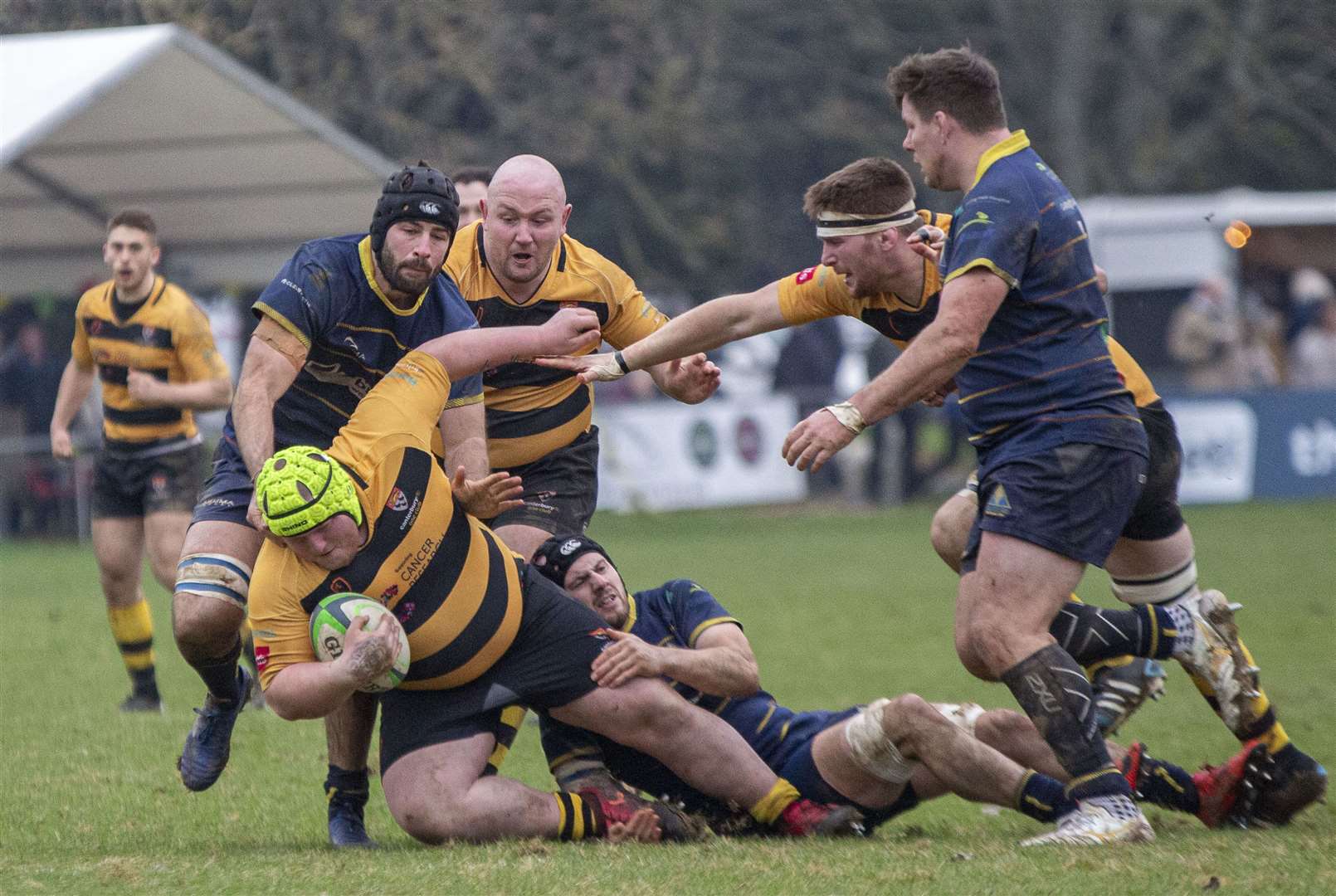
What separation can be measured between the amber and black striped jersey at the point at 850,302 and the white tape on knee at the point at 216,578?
2.05 metres

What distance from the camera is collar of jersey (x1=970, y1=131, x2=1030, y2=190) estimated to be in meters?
5.25

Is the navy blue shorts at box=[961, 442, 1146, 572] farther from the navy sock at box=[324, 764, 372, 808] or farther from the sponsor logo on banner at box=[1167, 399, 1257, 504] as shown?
the sponsor logo on banner at box=[1167, 399, 1257, 504]

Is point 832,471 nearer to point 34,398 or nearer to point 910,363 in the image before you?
point 34,398

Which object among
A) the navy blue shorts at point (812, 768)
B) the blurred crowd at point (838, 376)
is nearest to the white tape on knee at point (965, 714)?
the navy blue shorts at point (812, 768)

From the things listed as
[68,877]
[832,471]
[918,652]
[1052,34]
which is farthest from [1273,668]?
[1052,34]

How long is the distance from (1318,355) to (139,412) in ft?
48.3

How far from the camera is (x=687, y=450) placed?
18.7 meters

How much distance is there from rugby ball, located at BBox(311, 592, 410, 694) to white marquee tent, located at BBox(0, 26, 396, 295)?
1019 cm

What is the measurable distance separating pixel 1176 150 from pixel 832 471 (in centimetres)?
1130

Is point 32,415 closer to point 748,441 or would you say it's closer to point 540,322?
point 748,441

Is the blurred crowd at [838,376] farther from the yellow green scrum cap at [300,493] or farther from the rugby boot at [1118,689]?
the yellow green scrum cap at [300,493]

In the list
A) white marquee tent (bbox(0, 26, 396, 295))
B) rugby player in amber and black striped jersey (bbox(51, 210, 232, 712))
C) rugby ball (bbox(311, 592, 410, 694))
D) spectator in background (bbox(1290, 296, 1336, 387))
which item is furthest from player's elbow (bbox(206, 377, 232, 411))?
spectator in background (bbox(1290, 296, 1336, 387))

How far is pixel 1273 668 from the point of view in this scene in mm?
9320

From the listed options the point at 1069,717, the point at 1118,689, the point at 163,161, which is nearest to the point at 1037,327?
the point at 1069,717
